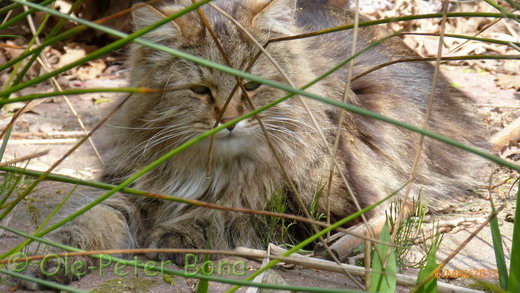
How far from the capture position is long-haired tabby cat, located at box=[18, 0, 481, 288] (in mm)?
2613

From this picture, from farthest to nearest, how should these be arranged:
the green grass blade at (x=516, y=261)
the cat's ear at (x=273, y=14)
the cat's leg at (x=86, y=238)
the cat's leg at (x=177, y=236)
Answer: the cat's ear at (x=273, y=14) < the cat's leg at (x=177, y=236) < the cat's leg at (x=86, y=238) < the green grass blade at (x=516, y=261)

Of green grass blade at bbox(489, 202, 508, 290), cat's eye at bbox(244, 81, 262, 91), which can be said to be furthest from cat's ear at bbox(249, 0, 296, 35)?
green grass blade at bbox(489, 202, 508, 290)

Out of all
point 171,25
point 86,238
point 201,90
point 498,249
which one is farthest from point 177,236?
point 498,249

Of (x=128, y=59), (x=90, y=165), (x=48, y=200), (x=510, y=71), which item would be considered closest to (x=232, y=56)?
(x=128, y=59)

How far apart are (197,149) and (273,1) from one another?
703 millimetres

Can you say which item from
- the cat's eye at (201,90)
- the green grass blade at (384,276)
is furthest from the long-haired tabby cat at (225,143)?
the green grass blade at (384,276)

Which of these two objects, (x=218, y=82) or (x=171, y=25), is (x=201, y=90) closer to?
(x=218, y=82)

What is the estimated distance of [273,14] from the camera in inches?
108

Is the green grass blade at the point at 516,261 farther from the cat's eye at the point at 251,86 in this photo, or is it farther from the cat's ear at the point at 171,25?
the cat's ear at the point at 171,25

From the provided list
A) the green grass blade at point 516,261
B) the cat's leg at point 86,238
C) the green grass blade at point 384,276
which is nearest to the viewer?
the green grass blade at point 516,261

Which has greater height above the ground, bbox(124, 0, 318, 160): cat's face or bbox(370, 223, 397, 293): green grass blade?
bbox(124, 0, 318, 160): cat's face

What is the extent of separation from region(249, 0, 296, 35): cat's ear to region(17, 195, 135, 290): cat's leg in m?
1.01

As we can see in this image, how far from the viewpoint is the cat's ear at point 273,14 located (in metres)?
2.72

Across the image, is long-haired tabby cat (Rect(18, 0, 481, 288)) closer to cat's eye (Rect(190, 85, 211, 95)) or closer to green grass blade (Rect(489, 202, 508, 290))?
cat's eye (Rect(190, 85, 211, 95))
